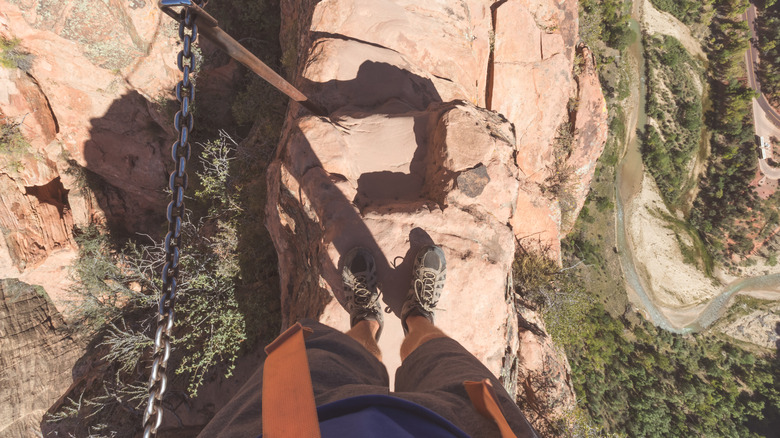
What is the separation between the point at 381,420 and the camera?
1.25 m

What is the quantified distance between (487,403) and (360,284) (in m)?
1.79

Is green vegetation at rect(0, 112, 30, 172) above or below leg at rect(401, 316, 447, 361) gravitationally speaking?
above

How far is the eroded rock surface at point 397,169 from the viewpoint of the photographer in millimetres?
3512

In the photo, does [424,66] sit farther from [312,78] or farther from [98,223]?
[98,223]

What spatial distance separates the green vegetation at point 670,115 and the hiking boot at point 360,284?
12.1m

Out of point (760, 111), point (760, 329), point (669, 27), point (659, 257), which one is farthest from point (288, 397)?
point (760, 111)

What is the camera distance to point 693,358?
1084 cm

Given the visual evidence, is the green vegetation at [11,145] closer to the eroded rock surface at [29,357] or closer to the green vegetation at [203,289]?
the green vegetation at [203,289]

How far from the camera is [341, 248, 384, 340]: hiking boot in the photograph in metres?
3.18

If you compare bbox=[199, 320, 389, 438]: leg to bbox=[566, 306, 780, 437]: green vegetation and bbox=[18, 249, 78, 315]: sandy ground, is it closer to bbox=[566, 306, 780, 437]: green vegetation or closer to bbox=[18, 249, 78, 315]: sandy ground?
bbox=[18, 249, 78, 315]: sandy ground

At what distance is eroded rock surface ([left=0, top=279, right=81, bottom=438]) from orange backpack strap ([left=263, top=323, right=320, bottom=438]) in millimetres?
7776

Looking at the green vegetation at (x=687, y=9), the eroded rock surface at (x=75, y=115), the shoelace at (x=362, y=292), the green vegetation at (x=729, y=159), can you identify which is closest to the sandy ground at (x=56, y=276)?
the eroded rock surface at (x=75, y=115)

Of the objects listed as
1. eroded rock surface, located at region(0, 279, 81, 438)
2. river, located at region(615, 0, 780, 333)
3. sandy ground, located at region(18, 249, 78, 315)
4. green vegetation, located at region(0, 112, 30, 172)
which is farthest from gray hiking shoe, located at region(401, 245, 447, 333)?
river, located at region(615, 0, 780, 333)

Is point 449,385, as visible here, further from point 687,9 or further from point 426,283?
point 687,9
